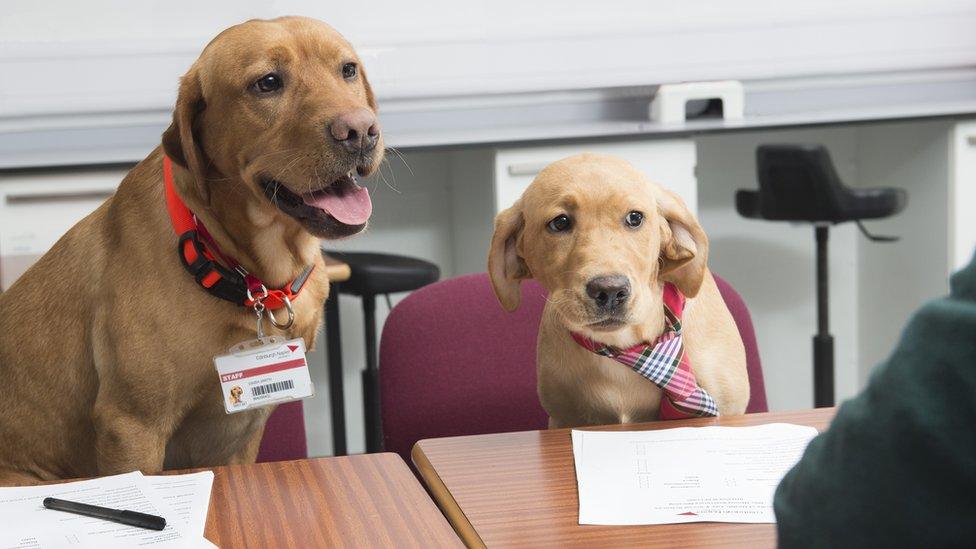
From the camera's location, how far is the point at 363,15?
354 cm

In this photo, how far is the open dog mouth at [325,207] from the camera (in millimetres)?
1461

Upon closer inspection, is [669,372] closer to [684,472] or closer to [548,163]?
[684,472]

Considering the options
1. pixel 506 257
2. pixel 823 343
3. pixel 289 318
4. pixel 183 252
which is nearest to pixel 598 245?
pixel 506 257

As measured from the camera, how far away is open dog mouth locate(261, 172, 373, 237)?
1461mm

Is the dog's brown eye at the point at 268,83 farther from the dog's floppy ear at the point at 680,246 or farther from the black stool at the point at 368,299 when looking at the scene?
the black stool at the point at 368,299

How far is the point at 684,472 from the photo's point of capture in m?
1.14

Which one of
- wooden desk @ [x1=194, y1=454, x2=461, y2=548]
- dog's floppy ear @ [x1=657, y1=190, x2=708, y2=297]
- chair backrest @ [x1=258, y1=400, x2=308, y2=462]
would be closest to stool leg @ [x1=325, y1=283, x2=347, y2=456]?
chair backrest @ [x1=258, y1=400, x2=308, y2=462]

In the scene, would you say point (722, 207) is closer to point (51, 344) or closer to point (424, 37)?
Answer: point (424, 37)

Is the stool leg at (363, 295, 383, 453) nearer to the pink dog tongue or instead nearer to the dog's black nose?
the pink dog tongue

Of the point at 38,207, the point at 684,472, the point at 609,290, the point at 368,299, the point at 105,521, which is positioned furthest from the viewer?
the point at 368,299

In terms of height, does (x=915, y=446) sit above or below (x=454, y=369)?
above

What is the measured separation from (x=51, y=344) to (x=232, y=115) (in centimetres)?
43

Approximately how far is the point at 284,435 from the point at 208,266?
0.54m

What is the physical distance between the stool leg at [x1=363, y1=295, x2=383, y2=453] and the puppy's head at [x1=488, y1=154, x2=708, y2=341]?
1.76 meters
